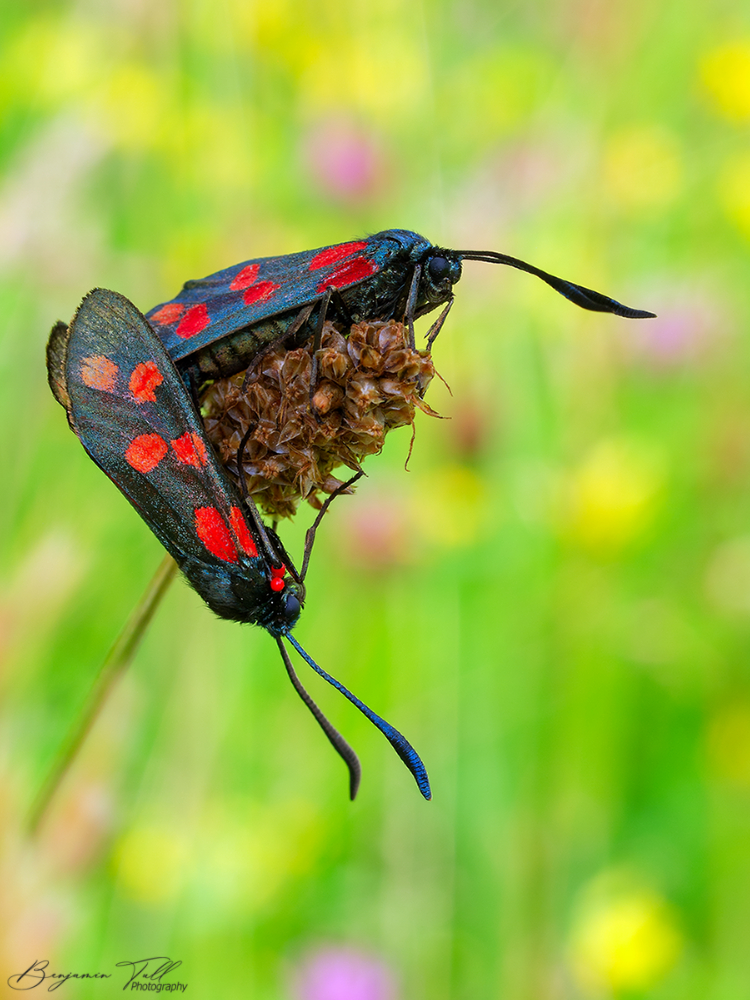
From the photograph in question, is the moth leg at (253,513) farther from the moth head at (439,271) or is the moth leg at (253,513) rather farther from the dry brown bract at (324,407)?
the moth head at (439,271)

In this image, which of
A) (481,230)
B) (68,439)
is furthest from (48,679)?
(481,230)

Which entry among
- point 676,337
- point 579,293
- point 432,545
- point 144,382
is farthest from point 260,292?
point 676,337

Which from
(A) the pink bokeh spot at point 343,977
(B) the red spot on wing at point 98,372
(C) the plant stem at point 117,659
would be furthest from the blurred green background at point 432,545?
(B) the red spot on wing at point 98,372

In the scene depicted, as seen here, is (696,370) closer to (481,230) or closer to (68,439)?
(481,230)

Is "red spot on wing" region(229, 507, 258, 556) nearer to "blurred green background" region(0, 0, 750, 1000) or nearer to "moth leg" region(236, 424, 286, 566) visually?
"moth leg" region(236, 424, 286, 566)

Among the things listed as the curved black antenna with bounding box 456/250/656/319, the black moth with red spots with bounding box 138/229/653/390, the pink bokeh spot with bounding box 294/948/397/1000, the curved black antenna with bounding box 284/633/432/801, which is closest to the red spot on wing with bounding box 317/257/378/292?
the black moth with red spots with bounding box 138/229/653/390

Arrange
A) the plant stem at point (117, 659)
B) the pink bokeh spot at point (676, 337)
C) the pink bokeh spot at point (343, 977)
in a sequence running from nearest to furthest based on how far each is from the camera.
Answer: the plant stem at point (117, 659)
the pink bokeh spot at point (343, 977)
the pink bokeh spot at point (676, 337)

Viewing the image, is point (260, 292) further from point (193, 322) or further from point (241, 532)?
point (241, 532)
